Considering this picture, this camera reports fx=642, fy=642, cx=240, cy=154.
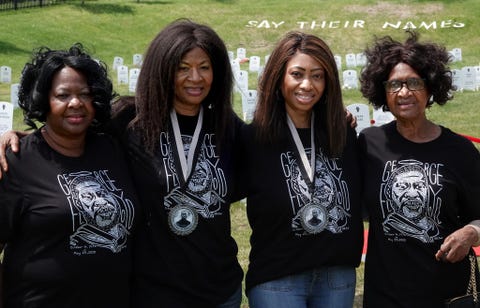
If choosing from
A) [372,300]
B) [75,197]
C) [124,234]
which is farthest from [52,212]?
[372,300]

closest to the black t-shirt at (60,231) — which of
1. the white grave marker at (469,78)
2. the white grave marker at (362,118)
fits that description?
the white grave marker at (362,118)

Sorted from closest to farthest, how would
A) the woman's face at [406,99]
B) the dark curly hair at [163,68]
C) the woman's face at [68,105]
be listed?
1. the woman's face at [68,105]
2. the dark curly hair at [163,68]
3. the woman's face at [406,99]

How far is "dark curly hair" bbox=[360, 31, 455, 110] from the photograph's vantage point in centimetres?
A: 357

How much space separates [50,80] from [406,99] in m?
1.88

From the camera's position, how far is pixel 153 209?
311 centimetres

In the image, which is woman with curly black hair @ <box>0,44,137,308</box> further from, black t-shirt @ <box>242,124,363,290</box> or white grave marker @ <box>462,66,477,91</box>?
white grave marker @ <box>462,66,477,91</box>

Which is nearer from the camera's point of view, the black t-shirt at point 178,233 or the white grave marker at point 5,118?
the black t-shirt at point 178,233

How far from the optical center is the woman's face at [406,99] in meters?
3.50

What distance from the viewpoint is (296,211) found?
128 inches

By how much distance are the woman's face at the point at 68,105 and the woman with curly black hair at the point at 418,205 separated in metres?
1.54

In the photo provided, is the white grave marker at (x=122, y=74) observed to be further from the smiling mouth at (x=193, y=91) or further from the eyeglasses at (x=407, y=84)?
the smiling mouth at (x=193, y=91)

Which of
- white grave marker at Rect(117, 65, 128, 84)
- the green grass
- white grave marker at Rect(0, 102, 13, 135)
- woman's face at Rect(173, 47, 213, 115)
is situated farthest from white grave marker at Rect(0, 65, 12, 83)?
woman's face at Rect(173, 47, 213, 115)

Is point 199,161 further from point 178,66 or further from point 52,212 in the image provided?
point 52,212

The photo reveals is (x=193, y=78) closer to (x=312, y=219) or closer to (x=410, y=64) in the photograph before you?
(x=312, y=219)
